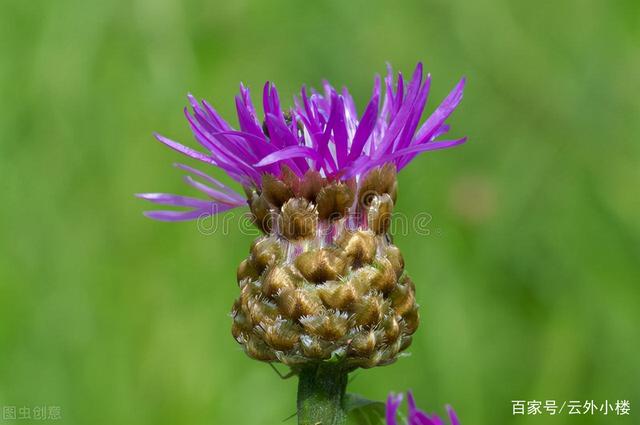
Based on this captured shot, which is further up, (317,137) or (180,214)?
(317,137)

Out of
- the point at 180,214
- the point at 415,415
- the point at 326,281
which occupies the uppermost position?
the point at 180,214

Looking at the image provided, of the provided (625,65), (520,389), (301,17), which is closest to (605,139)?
(625,65)

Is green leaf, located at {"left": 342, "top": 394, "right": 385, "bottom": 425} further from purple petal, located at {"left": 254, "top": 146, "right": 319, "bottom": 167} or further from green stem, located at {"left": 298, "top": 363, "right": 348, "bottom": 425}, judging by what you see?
purple petal, located at {"left": 254, "top": 146, "right": 319, "bottom": 167}

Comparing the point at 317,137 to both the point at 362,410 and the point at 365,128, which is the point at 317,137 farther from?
the point at 362,410

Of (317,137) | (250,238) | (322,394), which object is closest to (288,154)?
(317,137)

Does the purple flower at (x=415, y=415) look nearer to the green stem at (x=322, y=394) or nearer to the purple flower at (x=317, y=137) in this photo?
the green stem at (x=322, y=394)

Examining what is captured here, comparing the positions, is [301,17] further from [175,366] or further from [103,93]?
[175,366]
